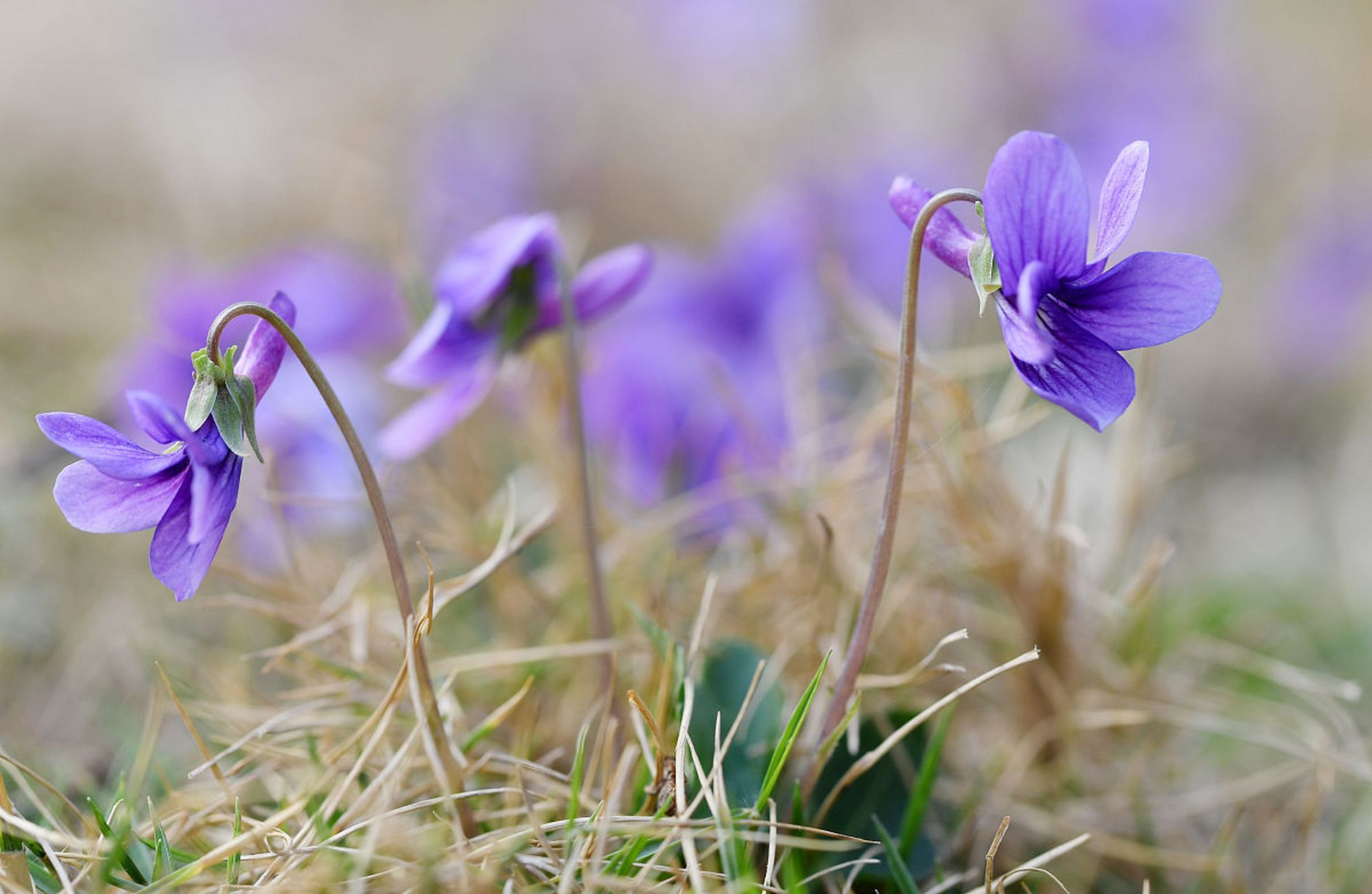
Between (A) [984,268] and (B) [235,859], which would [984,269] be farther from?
(B) [235,859]

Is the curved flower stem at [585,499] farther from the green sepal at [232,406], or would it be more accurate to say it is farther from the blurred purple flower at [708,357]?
the blurred purple flower at [708,357]

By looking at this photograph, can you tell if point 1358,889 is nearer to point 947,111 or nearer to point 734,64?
point 947,111

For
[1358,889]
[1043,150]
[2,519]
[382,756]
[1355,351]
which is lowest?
[1358,889]

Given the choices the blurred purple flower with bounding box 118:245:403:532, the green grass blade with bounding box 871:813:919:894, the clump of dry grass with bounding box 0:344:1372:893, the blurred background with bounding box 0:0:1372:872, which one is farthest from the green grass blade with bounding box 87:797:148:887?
the blurred purple flower with bounding box 118:245:403:532

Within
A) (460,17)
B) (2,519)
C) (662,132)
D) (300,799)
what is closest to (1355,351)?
(662,132)

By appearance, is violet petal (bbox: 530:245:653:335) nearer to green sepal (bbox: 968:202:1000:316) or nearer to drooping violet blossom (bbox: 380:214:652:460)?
drooping violet blossom (bbox: 380:214:652:460)

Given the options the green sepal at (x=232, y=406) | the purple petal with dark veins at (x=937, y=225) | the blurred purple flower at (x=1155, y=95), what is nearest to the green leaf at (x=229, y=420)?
the green sepal at (x=232, y=406)
